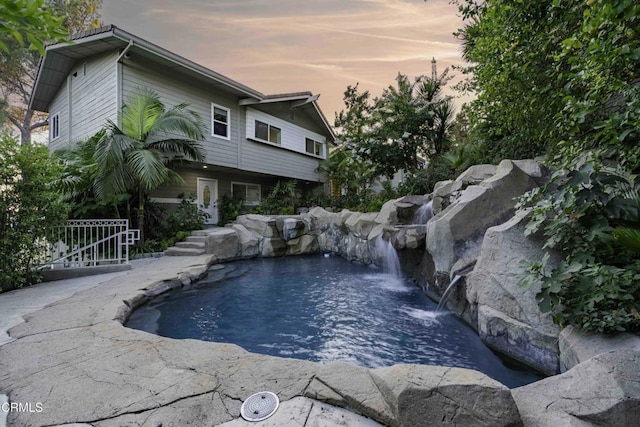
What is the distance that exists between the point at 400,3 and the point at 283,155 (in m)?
8.94

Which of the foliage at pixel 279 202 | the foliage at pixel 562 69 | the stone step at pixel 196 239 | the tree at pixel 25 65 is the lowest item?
the stone step at pixel 196 239

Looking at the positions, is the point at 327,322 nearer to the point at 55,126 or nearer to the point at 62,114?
the point at 62,114

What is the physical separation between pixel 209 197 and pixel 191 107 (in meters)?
3.49

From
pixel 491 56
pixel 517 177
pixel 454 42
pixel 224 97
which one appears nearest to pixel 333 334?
pixel 517 177

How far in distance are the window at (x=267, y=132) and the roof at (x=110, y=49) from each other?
1.10 m

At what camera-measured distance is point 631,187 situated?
2773 millimetres

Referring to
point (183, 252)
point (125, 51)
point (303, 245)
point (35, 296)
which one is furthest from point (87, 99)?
point (303, 245)

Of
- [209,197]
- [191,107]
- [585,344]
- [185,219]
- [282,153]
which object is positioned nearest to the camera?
[585,344]

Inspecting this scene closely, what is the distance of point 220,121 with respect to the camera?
463 inches

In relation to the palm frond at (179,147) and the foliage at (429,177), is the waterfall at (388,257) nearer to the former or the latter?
the foliage at (429,177)

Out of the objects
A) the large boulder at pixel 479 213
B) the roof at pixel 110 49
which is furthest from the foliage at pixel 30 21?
the roof at pixel 110 49

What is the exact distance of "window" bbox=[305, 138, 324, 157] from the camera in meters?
16.4

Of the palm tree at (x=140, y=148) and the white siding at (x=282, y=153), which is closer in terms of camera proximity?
the palm tree at (x=140, y=148)

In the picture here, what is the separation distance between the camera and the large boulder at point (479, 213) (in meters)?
4.75
